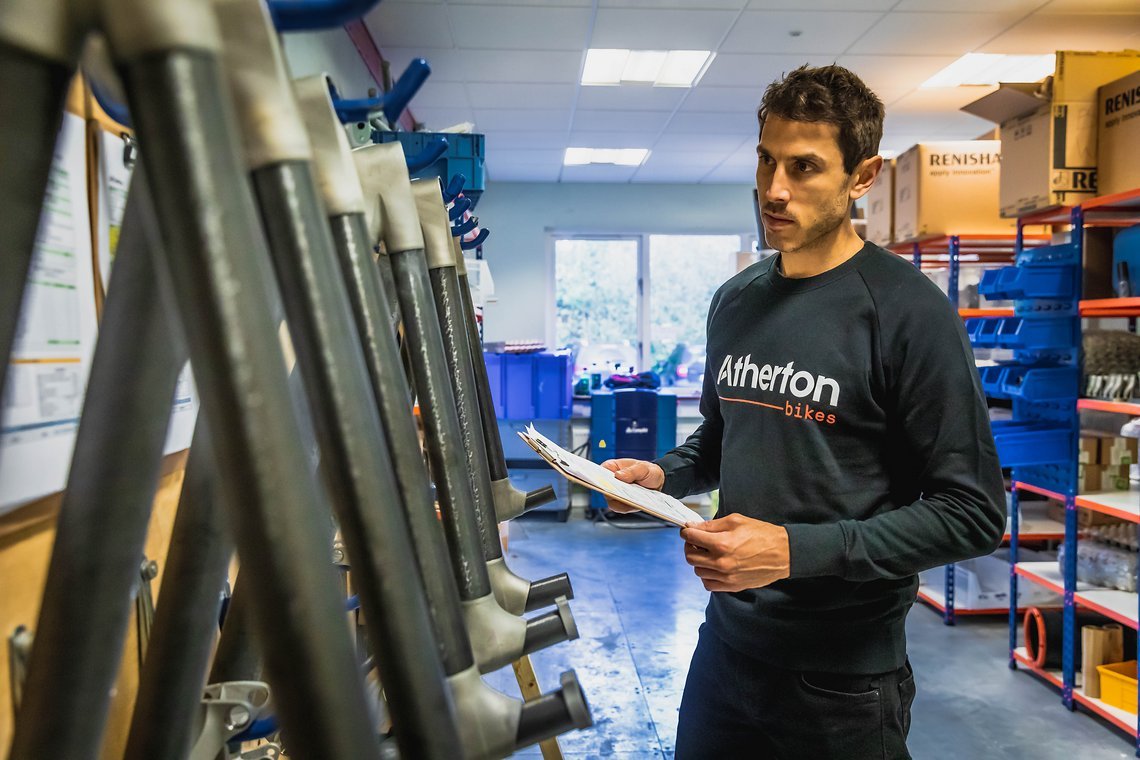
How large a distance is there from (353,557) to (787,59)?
14.8 feet

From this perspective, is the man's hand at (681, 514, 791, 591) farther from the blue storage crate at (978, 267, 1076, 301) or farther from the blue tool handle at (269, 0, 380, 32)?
the blue storage crate at (978, 267, 1076, 301)

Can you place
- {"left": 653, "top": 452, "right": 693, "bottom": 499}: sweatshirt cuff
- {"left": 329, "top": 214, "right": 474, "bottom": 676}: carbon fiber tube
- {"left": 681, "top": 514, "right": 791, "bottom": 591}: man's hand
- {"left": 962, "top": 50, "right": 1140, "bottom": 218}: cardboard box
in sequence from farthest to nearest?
{"left": 962, "top": 50, "right": 1140, "bottom": 218}: cardboard box, {"left": 653, "top": 452, "right": 693, "bottom": 499}: sweatshirt cuff, {"left": 681, "top": 514, "right": 791, "bottom": 591}: man's hand, {"left": 329, "top": 214, "right": 474, "bottom": 676}: carbon fiber tube

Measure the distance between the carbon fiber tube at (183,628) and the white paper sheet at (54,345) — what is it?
174 mm

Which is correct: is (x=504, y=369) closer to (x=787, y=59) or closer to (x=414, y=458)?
(x=787, y=59)

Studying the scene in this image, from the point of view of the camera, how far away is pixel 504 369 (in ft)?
18.7

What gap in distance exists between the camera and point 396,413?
460mm

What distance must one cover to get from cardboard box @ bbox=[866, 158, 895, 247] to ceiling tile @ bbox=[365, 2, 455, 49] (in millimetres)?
2343

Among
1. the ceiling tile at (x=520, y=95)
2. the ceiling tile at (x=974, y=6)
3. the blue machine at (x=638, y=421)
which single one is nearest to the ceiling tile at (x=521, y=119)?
the ceiling tile at (x=520, y=95)

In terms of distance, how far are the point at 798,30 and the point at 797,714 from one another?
3545mm

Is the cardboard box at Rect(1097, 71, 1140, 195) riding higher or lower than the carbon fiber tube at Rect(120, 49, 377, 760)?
higher

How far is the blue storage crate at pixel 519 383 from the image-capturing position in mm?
5691

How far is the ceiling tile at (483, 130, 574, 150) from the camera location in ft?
19.1

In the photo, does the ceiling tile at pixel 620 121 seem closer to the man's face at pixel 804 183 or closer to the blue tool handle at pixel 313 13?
the man's face at pixel 804 183

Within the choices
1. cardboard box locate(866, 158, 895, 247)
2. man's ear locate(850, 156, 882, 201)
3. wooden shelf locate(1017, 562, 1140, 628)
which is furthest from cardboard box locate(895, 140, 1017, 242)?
man's ear locate(850, 156, 882, 201)
